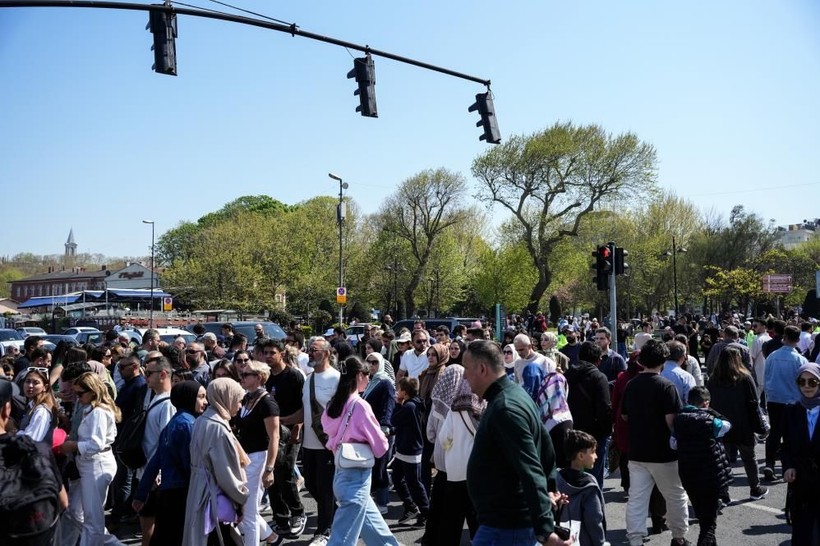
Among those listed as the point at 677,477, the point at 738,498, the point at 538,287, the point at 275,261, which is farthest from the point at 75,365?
the point at 275,261

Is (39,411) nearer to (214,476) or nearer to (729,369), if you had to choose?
(214,476)

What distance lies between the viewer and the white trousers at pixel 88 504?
623cm

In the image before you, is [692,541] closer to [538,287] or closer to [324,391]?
[324,391]

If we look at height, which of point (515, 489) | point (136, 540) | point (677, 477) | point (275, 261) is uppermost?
point (275, 261)

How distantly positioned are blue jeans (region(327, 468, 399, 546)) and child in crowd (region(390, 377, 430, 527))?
1862 millimetres

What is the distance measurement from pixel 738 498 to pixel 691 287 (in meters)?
50.1

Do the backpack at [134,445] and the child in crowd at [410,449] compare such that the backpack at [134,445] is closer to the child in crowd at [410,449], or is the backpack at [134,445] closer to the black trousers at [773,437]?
the child in crowd at [410,449]

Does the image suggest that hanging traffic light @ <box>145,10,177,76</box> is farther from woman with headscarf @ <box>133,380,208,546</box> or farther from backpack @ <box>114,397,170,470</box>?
woman with headscarf @ <box>133,380,208,546</box>

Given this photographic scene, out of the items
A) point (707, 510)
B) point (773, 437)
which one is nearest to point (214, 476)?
point (707, 510)

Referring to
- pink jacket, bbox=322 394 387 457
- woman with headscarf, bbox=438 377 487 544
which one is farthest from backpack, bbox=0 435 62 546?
woman with headscarf, bbox=438 377 487 544

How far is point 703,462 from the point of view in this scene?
6.23 metres

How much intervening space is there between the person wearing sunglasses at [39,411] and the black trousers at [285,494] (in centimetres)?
219

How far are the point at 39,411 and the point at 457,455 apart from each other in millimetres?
3595

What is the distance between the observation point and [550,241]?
47.0 meters
